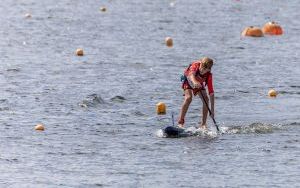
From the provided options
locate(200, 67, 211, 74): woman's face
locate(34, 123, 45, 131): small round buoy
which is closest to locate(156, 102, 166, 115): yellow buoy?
locate(200, 67, 211, 74): woman's face

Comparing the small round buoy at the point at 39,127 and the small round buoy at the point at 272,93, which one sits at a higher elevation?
the small round buoy at the point at 39,127

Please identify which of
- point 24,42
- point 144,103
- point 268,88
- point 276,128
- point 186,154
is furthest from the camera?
point 24,42

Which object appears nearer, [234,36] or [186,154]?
[186,154]

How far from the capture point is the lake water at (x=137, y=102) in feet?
65.8

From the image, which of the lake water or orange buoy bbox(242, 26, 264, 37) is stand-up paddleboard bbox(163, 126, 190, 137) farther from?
orange buoy bbox(242, 26, 264, 37)

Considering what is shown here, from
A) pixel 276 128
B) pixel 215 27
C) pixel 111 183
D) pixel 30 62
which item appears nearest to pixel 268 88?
pixel 276 128

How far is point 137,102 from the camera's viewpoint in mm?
28312

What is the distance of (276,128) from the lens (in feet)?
80.7

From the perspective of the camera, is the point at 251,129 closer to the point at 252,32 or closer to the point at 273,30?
the point at 252,32

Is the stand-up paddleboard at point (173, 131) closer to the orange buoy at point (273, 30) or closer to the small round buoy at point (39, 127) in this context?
the small round buoy at point (39, 127)

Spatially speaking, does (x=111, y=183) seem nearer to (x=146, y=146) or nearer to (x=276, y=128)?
(x=146, y=146)

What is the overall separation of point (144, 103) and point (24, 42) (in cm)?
1422

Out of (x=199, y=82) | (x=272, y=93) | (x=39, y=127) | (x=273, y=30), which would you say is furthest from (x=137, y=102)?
(x=273, y=30)

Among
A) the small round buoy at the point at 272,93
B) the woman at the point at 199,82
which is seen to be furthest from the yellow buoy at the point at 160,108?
the small round buoy at the point at 272,93
